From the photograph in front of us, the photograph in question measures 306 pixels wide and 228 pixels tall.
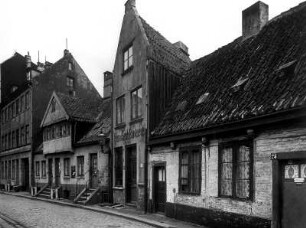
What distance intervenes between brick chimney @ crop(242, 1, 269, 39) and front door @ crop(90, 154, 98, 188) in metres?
12.4

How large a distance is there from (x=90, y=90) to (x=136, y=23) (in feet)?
64.6

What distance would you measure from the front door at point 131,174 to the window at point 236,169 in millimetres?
7693

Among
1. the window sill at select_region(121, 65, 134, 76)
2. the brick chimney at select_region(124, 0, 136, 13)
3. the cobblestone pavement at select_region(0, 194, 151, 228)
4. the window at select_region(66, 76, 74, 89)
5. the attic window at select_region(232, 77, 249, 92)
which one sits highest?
the brick chimney at select_region(124, 0, 136, 13)

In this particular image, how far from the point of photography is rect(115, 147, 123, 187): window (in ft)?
70.7

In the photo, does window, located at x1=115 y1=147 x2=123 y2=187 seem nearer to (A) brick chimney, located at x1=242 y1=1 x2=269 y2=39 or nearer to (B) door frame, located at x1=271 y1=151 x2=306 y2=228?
(A) brick chimney, located at x1=242 y1=1 x2=269 y2=39

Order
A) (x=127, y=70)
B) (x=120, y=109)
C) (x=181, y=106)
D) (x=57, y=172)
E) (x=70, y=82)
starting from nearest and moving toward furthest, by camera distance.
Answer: (x=181, y=106)
(x=127, y=70)
(x=120, y=109)
(x=57, y=172)
(x=70, y=82)

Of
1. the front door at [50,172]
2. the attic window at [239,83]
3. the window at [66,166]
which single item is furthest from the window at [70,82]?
the attic window at [239,83]

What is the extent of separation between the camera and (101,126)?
26.2 m

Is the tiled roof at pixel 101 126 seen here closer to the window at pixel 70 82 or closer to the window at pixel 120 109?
the window at pixel 120 109

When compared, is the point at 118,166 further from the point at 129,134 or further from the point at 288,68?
the point at 288,68

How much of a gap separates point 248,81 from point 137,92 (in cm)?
757

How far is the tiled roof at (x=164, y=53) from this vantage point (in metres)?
19.1

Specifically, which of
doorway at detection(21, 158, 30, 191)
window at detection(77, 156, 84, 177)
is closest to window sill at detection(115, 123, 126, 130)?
window at detection(77, 156, 84, 177)

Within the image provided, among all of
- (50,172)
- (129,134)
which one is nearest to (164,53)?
(129,134)
